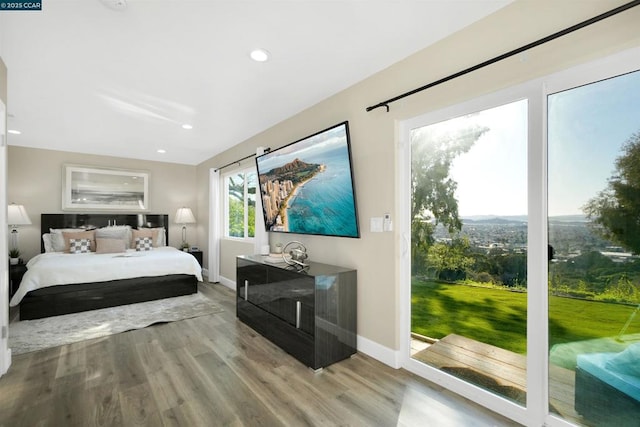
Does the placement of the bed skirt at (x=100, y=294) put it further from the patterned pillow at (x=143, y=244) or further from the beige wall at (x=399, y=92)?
the beige wall at (x=399, y=92)

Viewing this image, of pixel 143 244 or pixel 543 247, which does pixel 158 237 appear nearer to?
pixel 143 244

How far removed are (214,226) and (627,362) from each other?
5.35 meters

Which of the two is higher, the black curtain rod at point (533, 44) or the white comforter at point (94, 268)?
the black curtain rod at point (533, 44)

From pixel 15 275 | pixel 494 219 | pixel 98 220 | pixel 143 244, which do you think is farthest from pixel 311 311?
pixel 98 220

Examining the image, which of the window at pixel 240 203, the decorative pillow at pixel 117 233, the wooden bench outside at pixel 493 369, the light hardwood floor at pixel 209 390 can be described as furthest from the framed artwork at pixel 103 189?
the wooden bench outside at pixel 493 369

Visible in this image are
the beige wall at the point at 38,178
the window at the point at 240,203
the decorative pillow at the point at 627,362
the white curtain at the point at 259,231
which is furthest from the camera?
the beige wall at the point at 38,178

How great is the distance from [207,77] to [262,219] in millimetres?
1908

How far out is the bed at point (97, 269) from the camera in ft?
12.0

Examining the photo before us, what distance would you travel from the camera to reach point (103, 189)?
5.66 m

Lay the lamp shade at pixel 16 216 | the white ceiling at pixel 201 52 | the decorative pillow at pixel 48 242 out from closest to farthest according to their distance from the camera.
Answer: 1. the white ceiling at pixel 201 52
2. the lamp shade at pixel 16 216
3. the decorative pillow at pixel 48 242

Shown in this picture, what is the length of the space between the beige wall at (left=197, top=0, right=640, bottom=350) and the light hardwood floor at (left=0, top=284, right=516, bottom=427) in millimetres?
493

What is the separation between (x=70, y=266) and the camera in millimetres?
3824

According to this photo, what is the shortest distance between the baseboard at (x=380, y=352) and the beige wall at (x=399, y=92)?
0.17ft

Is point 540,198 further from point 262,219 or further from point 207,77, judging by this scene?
point 262,219
